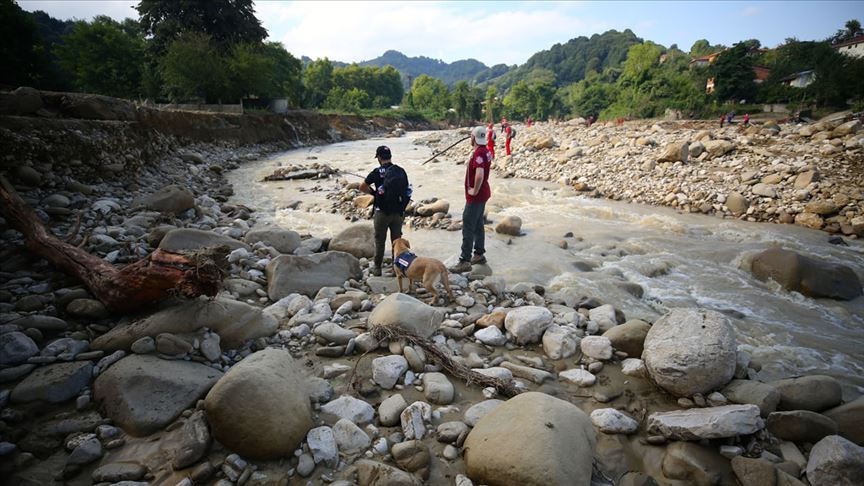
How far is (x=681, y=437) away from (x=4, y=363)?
5.78m

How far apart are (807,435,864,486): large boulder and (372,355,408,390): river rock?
315 centimetres

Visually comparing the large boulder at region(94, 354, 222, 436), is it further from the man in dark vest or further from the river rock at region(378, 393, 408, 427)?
the man in dark vest

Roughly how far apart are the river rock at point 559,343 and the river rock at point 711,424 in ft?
3.95

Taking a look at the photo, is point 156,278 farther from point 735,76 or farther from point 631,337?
point 735,76

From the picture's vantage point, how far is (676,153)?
14.2 metres

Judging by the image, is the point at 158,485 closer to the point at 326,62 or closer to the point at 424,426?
the point at 424,426

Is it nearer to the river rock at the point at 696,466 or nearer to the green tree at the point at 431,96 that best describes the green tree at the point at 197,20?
the river rock at the point at 696,466

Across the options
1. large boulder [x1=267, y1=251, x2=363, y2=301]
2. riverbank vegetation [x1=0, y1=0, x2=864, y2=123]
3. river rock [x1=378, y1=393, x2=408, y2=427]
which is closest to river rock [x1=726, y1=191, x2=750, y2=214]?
large boulder [x1=267, y1=251, x2=363, y2=301]

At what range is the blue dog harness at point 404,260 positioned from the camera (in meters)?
5.35

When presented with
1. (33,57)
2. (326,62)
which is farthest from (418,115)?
(33,57)

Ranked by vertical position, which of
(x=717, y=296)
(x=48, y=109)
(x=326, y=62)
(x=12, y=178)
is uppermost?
(x=326, y=62)

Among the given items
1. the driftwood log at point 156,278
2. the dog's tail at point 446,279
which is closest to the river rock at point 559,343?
the dog's tail at point 446,279

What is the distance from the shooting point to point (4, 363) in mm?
3174

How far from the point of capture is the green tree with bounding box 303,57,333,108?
7564cm
